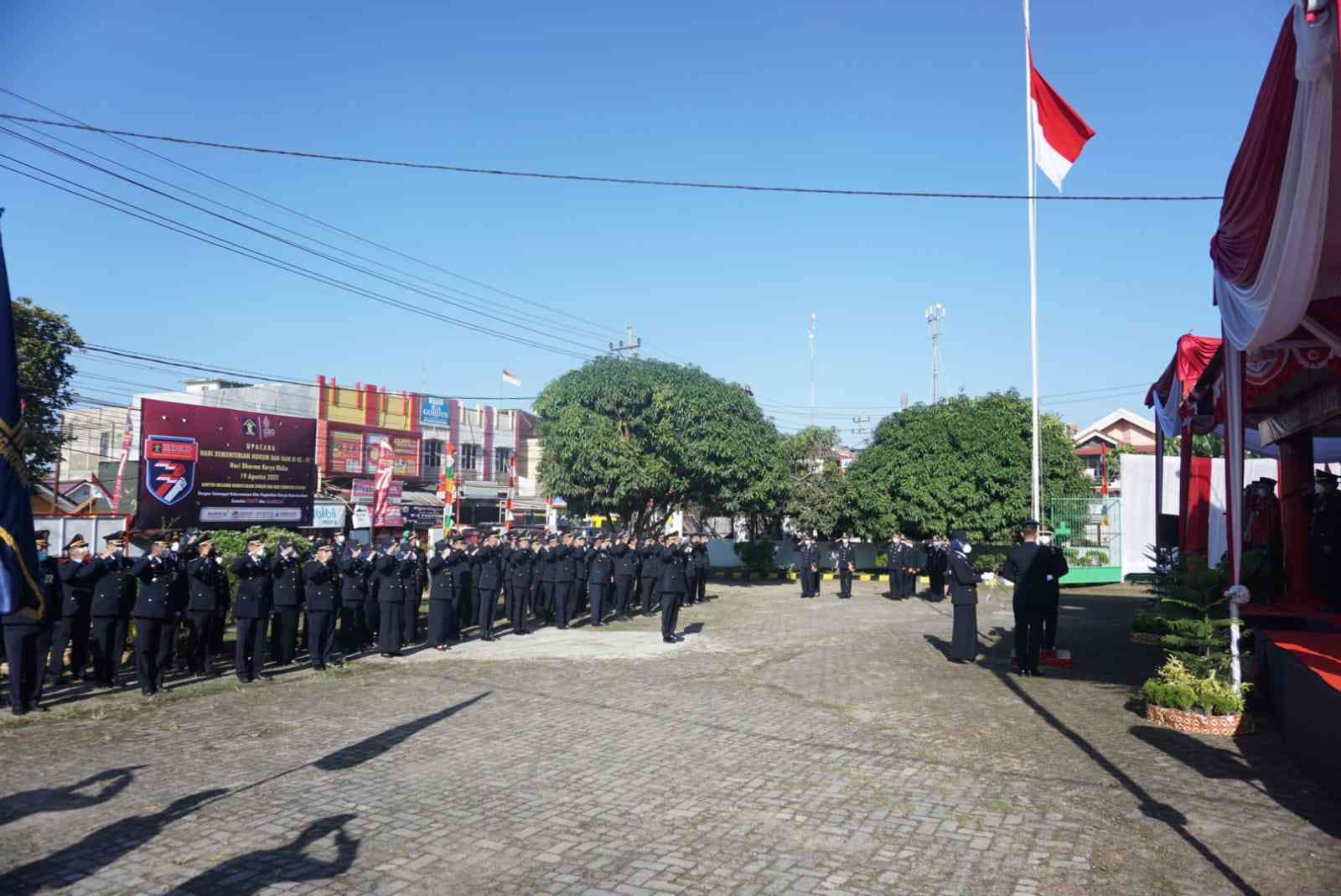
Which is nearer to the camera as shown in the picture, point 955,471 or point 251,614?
point 251,614

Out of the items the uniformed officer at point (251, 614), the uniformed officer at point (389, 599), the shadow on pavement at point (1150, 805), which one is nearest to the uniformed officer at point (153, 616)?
the uniformed officer at point (251, 614)

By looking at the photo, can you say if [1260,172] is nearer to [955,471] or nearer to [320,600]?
[320,600]

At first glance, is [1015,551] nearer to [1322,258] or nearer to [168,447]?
[1322,258]

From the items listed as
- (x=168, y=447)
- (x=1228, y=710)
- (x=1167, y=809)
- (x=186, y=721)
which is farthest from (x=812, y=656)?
(x=168, y=447)

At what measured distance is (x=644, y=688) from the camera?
34.7 feet

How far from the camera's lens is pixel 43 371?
75.7ft

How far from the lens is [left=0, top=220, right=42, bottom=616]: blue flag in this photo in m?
4.33

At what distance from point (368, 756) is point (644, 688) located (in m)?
3.81

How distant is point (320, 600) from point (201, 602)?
1.42 meters

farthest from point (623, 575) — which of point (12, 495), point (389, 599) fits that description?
point (12, 495)

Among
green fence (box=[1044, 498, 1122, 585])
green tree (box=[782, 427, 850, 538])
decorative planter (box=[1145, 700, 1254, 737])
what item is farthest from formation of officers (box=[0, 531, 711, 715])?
green fence (box=[1044, 498, 1122, 585])

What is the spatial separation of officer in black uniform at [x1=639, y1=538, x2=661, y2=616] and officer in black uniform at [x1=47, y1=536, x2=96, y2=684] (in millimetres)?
9608

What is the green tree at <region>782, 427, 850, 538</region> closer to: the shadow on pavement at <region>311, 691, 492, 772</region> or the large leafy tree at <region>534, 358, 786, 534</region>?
the large leafy tree at <region>534, 358, 786, 534</region>

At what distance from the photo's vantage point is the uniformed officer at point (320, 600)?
38.8 feet
